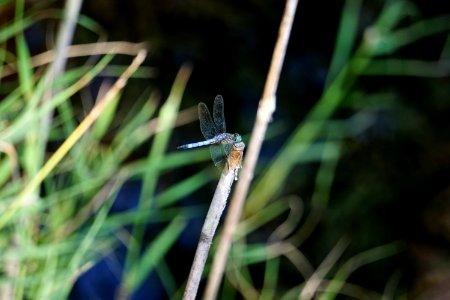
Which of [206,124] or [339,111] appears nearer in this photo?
[206,124]

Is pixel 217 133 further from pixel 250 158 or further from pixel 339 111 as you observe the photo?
pixel 339 111

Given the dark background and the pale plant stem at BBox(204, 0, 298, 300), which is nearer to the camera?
the pale plant stem at BBox(204, 0, 298, 300)

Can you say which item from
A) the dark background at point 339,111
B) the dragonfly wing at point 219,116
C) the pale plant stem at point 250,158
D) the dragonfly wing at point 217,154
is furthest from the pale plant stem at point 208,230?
the dark background at point 339,111

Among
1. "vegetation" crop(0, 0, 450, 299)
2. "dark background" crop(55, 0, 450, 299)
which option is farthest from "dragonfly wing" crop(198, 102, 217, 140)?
"dark background" crop(55, 0, 450, 299)

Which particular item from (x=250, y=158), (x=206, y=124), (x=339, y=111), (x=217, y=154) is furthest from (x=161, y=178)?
(x=250, y=158)

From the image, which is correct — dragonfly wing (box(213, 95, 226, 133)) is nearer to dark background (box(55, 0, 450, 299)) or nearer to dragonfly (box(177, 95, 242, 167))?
dragonfly (box(177, 95, 242, 167))
